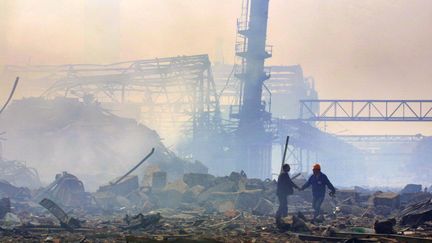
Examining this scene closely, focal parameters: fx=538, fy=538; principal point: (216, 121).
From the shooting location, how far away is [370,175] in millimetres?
93250

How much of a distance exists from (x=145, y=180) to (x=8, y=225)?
31.1 ft

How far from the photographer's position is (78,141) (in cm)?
3434

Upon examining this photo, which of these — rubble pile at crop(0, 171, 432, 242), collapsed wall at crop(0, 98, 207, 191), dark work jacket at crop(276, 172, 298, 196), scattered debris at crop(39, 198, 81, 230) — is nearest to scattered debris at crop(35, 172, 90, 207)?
rubble pile at crop(0, 171, 432, 242)

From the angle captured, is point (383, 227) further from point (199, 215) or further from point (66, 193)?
point (66, 193)

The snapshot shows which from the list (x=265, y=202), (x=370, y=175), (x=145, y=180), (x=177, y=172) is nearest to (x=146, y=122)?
(x=177, y=172)

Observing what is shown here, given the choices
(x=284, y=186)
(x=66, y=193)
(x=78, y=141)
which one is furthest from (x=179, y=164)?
(x=284, y=186)

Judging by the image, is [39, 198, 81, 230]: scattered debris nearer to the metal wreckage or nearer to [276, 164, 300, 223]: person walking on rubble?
the metal wreckage

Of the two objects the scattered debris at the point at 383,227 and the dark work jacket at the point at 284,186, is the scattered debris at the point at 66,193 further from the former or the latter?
the scattered debris at the point at 383,227

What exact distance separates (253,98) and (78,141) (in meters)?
14.1

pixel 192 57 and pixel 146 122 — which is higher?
pixel 192 57

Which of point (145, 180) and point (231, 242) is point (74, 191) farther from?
point (231, 242)

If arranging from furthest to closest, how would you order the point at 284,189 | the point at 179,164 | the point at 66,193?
the point at 179,164
the point at 66,193
the point at 284,189

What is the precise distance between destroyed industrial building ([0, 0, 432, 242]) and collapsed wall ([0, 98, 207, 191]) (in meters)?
0.09

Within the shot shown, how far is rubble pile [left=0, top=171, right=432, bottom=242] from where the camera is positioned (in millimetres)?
10695
